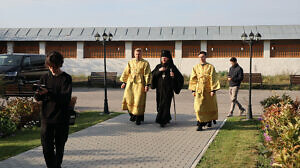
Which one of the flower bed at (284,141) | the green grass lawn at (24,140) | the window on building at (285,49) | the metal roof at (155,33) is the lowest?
the green grass lawn at (24,140)

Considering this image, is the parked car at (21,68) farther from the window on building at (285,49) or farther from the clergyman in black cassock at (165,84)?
the window on building at (285,49)

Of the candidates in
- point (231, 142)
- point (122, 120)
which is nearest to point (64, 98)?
point (231, 142)

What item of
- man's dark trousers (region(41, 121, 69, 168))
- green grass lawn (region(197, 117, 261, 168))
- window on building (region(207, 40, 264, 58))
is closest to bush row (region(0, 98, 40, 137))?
man's dark trousers (region(41, 121, 69, 168))

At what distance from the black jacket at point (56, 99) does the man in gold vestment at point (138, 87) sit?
5091mm

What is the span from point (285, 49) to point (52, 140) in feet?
82.9

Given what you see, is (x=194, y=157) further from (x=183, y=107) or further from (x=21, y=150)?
(x=183, y=107)

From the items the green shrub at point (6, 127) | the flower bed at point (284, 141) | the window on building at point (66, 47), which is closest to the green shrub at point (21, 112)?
the green shrub at point (6, 127)

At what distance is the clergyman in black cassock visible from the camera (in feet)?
34.1

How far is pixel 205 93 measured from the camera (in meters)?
10.0

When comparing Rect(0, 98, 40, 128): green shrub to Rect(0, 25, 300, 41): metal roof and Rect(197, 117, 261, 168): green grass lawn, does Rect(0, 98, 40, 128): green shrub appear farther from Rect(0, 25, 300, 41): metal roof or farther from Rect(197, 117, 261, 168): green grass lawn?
Rect(0, 25, 300, 41): metal roof

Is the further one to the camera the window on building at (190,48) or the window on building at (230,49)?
the window on building at (190,48)

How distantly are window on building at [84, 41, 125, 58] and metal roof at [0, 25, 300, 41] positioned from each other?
546 millimetres

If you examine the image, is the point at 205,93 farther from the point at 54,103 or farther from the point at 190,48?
the point at 190,48

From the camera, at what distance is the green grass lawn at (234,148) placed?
671 centimetres
